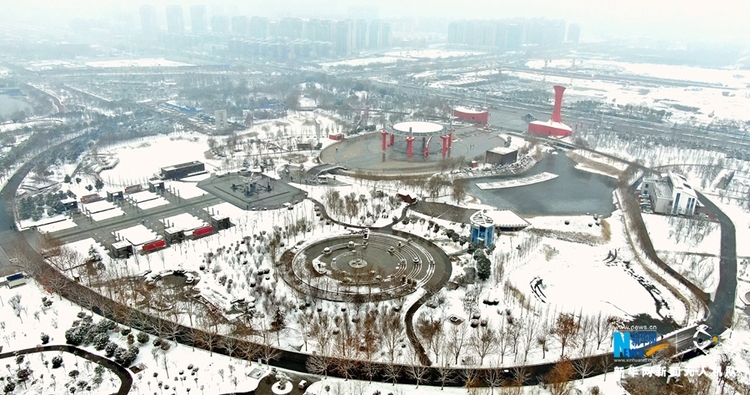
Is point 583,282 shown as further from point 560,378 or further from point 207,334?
point 207,334

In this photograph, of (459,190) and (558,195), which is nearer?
(459,190)

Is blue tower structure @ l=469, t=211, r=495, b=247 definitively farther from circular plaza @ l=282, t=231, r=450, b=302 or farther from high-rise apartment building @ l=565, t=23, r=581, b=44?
high-rise apartment building @ l=565, t=23, r=581, b=44

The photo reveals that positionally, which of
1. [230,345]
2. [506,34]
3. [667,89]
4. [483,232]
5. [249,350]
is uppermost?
[506,34]

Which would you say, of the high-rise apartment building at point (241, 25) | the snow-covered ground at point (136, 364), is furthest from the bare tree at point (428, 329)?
the high-rise apartment building at point (241, 25)

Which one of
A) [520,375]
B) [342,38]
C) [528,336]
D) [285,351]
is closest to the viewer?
[520,375]

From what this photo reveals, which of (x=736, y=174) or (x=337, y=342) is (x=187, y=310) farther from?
(x=736, y=174)

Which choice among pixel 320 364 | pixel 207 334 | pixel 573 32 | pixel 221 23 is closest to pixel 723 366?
pixel 320 364
